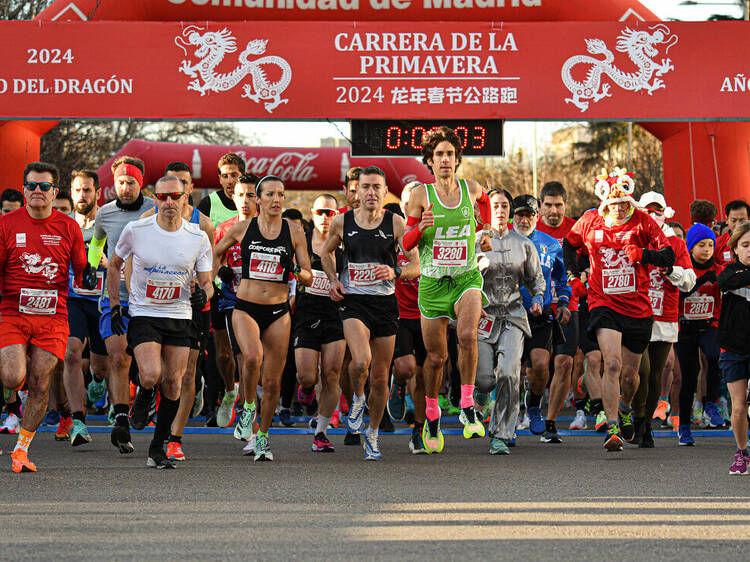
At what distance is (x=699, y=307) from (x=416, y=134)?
19.2ft

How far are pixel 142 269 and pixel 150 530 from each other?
332 cm

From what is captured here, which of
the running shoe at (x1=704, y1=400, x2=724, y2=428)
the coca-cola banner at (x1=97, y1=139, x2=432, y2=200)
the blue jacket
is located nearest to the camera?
the blue jacket

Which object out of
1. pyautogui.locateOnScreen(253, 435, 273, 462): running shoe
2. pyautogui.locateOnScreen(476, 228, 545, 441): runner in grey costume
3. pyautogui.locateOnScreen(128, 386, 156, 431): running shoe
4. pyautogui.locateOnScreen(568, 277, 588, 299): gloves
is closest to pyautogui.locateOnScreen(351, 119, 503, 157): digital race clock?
pyautogui.locateOnScreen(568, 277, 588, 299): gloves

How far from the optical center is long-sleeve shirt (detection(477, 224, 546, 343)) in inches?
430

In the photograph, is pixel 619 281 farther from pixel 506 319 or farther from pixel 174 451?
pixel 174 451

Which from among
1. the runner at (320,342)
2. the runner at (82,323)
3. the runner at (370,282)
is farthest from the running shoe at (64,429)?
the runner at (370,282)

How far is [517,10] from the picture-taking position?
17906 millimetres

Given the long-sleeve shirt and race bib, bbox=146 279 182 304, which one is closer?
race bib, bbox=146 279 182 304

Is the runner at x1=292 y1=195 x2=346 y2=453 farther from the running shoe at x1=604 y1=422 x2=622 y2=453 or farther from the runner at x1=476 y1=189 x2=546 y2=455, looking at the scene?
the running shoe at x1=604 y1=422 x2=622 y2=453

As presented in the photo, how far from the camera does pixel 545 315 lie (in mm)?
11633

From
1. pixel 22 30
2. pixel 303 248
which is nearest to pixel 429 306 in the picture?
pixel 303 248

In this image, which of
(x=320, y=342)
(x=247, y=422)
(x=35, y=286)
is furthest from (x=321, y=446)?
(x=35, y=286)

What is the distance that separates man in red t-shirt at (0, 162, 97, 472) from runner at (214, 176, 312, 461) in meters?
1.30

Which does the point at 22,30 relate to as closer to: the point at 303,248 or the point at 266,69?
the point at 266,69
